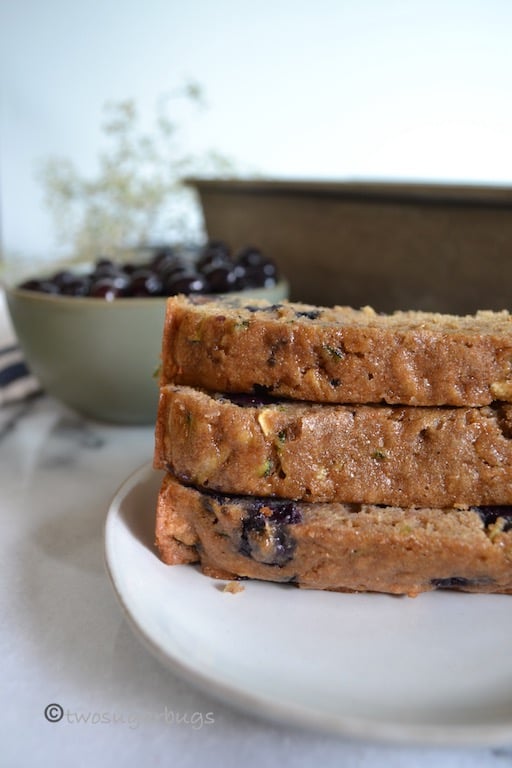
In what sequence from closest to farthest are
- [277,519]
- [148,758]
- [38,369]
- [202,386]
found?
[148,758]
[277,519]
[202,386]
[38,369]

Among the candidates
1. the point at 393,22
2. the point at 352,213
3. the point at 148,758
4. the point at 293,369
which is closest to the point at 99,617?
the point at 148,758

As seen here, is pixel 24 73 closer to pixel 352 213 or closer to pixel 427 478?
pixel 352 213

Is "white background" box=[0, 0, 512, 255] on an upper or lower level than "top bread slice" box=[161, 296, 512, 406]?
upper

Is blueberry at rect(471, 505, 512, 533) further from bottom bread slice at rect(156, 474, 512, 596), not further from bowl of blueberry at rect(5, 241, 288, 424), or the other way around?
bowl of blueberry at rect(5, 241, 288, 424)

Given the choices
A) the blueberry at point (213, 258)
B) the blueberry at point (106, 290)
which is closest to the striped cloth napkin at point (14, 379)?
the blueberry at point (106, 290)

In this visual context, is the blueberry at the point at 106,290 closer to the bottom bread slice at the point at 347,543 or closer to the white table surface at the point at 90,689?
the white table surface at the point at 90,689

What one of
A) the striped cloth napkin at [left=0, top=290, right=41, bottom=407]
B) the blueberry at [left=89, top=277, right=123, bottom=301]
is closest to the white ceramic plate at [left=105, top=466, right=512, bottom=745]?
the blueberry at [left=89, top=277, right=123, bottom=301]
